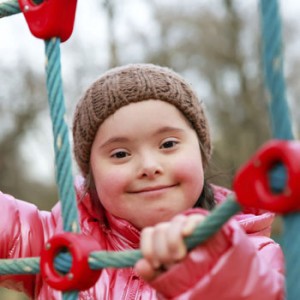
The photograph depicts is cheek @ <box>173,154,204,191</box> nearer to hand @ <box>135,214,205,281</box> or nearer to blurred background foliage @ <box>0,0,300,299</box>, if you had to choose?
hand @ <box>135,214,205,281</box>

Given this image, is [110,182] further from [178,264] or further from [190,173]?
[178,264]

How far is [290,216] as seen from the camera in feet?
1.92

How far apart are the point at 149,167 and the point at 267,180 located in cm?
42

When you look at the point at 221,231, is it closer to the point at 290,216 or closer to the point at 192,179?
the point at 290,216

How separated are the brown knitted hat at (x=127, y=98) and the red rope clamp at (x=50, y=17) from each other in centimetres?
24

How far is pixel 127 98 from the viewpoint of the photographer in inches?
42.7

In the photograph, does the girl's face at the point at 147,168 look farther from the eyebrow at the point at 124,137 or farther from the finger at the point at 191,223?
the finger at the point at 191,223

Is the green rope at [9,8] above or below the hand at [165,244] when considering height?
above

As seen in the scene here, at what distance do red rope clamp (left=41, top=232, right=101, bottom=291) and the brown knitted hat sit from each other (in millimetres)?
364

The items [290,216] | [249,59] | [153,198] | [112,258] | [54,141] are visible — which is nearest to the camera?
[290,216]

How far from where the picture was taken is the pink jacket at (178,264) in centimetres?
67

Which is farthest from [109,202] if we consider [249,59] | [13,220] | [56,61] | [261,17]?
[249,59]

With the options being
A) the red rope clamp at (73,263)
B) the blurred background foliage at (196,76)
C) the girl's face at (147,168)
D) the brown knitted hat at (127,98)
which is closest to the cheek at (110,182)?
the girl's face at (147,168)

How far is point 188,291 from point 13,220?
1.67 feet
